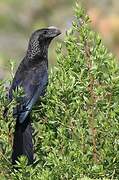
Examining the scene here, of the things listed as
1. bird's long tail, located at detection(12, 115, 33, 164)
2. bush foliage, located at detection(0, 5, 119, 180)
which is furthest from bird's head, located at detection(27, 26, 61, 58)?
bush foliage, located at detection(0, 5, 119, 180)

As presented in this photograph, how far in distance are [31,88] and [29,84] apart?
0.06m

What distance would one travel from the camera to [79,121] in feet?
18.3

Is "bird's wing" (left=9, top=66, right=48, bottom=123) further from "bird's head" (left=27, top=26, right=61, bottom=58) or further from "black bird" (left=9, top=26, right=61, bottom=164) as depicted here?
"bird's head" (left=27, top=26, right=61, bottom=58)

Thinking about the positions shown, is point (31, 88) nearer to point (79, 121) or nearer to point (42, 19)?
point (79, 121)

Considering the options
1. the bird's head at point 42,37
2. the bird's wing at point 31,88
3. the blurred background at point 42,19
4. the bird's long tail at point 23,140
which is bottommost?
the bird's long tail at point 23,140

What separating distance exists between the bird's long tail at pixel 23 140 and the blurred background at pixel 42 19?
21.6 m

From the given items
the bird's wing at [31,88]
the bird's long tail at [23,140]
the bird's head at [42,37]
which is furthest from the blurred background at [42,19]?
the bird's long tail at [23,140]

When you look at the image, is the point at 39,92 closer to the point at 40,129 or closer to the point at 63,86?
the point at 40,129

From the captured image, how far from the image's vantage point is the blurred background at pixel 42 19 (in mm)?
31600

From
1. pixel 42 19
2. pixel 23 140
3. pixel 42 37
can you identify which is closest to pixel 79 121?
pixel 23 140

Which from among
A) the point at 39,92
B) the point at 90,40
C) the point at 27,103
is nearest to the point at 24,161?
the point at 90,40

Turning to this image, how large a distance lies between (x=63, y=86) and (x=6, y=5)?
31120 mm

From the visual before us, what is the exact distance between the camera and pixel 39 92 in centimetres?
733

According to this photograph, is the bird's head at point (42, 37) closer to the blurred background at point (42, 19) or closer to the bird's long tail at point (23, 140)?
the bird's long tail at point (23, 140)
